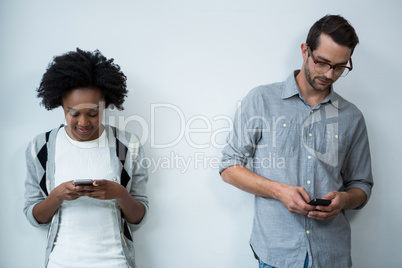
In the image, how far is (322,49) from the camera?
1525mm

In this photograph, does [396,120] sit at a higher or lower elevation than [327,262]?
higher

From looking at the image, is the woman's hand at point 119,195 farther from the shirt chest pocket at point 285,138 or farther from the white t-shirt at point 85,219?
the shirt chest pocket at point 285,138

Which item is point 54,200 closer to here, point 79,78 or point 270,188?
point 79,78

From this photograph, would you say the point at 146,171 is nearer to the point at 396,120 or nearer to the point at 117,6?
the point at 117,6

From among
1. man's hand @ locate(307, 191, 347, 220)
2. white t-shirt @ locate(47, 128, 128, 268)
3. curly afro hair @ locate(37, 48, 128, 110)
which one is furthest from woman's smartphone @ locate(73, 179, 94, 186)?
man's hand @ locate(307, 191, 347, 220)

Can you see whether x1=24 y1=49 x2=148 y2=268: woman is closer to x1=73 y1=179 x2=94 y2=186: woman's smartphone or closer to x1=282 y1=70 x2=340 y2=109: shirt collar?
x1=73 y1=179 x2=94 y2=186: woman's smartphone

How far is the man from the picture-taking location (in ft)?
4.92

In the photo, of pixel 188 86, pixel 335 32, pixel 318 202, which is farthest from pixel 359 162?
pixel 188 86

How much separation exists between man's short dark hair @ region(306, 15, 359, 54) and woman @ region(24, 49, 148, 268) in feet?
2.56

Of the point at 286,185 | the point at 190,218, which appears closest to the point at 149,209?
the point at 190,218

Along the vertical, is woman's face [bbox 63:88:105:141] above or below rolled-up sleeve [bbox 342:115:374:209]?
above

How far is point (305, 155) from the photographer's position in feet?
5.11

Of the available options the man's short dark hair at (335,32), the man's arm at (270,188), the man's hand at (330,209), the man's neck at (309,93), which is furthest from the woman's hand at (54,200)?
the man's short dark hair at (335,32)

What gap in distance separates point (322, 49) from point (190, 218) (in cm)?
91
